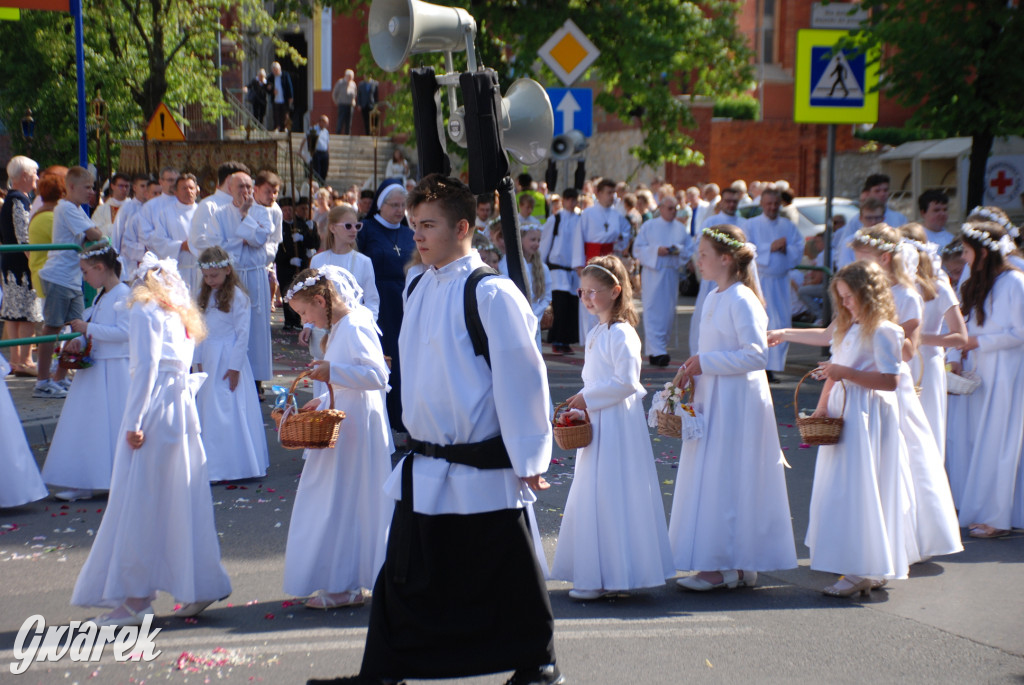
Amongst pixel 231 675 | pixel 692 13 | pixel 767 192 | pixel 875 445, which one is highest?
pixel 692 13

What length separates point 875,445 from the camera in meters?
6.02

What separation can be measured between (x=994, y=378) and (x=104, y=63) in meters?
21.8

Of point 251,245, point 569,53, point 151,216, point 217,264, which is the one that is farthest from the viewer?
point 569,53

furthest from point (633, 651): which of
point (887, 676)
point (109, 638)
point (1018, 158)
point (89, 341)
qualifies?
point (1018, 158)

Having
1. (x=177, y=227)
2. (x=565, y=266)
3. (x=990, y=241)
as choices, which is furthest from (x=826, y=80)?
(x=177, y=227)

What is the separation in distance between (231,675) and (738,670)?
2.09 metres

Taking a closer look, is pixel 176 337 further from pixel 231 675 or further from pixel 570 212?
pixel 570 212

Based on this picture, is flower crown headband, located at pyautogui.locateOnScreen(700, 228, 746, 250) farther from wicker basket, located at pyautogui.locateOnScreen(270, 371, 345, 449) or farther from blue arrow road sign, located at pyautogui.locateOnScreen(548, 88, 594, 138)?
blue arrow road sign, located at pyautogui.locateOnScreen(548, 88, 594, 138)

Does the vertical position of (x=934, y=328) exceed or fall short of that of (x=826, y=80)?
it falls short

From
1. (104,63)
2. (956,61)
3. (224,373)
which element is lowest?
(224,373)

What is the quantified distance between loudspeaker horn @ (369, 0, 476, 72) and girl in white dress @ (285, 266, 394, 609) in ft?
3.84

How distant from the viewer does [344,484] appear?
580cm

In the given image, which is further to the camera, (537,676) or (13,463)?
(13,463)

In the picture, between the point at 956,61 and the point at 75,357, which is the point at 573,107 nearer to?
the point at 956,61
